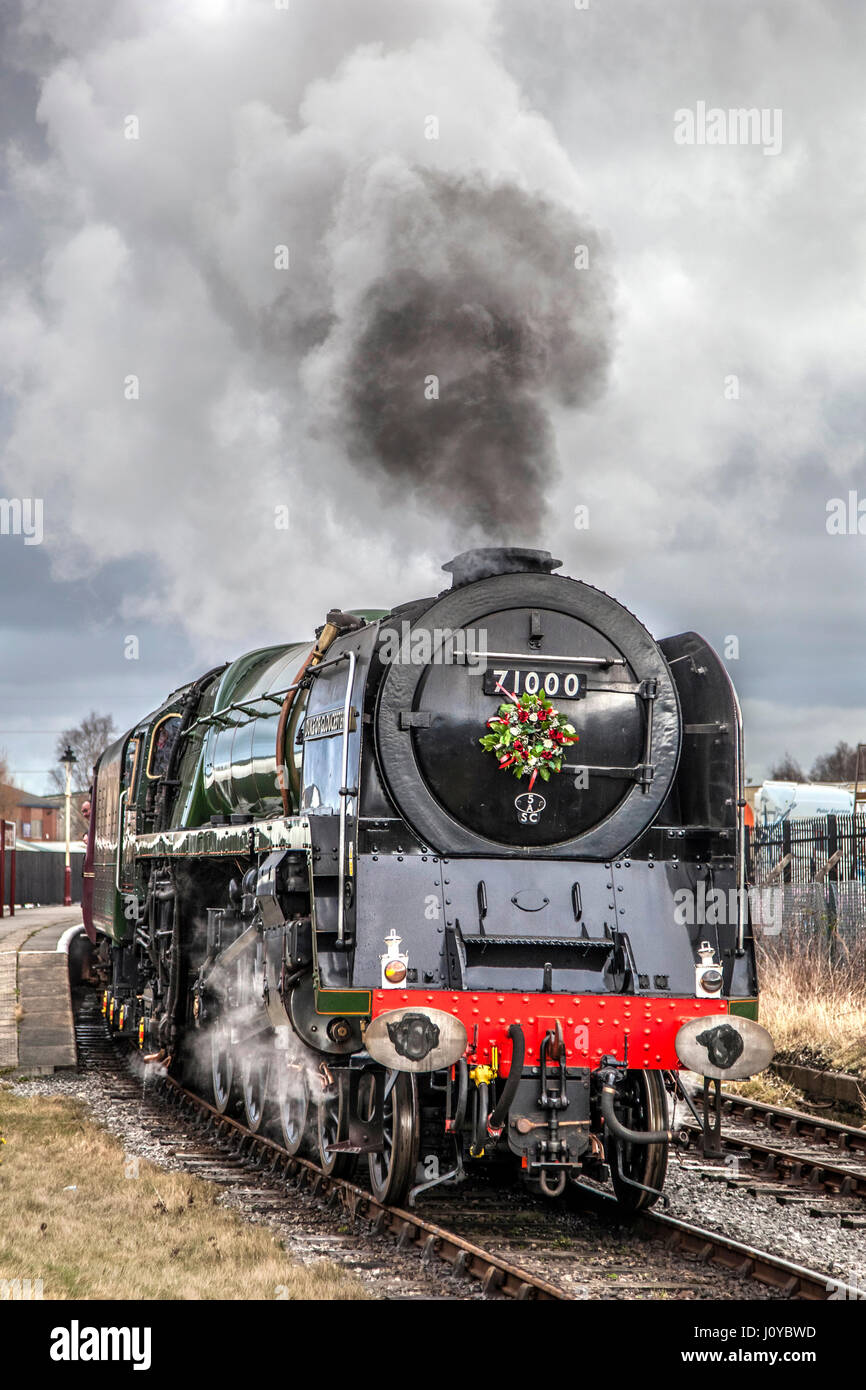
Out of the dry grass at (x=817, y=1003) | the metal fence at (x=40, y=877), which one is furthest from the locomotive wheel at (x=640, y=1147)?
the metal fence at (x=40, y=877)

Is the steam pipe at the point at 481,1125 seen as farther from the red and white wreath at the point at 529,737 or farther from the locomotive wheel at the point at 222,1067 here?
the locomotive wheel at the point at 222,1067

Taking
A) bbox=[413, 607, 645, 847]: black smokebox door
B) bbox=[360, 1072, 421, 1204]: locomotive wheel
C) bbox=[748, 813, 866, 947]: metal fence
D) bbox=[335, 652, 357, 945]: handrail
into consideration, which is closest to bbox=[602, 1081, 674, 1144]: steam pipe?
bbox=[360, 1072, 421, 1204]: locomotive wheel

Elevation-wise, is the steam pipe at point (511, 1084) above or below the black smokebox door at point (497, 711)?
below

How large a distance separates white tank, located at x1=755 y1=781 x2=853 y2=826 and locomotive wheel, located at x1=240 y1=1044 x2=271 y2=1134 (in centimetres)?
1873

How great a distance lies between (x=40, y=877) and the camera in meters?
47.3

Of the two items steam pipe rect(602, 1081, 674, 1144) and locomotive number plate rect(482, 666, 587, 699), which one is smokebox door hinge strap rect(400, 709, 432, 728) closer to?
locomotive number plate rect(482, 666, 587, 699)

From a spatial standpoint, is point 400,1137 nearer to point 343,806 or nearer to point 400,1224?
point 400,1224

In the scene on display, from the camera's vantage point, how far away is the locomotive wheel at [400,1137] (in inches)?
266

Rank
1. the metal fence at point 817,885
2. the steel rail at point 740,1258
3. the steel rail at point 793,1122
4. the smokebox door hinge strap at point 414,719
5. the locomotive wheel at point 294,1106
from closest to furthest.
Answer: the steel rail at point 740,1258
the smokebox door hinge strap at point 414,719
the locomotive wheel at point 294,1106
the steel rail at point 793,1122
the metal fence at point 817,885

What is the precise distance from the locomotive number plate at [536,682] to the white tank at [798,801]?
2007 cm

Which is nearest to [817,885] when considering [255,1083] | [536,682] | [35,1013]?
[255,1083]
